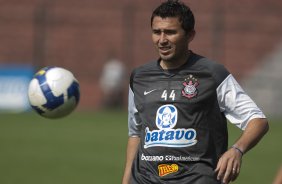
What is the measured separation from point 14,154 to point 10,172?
2.40m

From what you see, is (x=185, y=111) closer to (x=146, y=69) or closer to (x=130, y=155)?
(x=146, y=69)

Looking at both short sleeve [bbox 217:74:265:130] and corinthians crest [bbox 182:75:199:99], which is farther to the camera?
corinthians crest [bbox 182:75:199:99]

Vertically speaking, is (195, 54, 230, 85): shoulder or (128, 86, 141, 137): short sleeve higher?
(195, 54, 230, 85): shoulder

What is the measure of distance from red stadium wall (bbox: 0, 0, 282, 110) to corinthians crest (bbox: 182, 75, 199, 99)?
2337cm

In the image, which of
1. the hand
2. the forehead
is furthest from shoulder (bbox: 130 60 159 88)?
the hand

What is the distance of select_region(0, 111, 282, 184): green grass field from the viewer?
11.0 meters

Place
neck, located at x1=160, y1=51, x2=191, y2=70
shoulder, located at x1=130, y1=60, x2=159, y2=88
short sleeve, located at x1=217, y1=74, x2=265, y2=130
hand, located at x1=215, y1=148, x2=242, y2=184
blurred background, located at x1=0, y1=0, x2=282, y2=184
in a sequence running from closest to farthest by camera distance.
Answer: hand, located at x1=215, y1=148, x2=242, y2=184, short sleeve, located at x1=217, y1=74, x2=265, y2=130, neck, located at x1=160, y1=51, x2=191, y2=70, shoulder, located at x1=130, y1=60, x2=159, y2=88, blurred background, located at x1=0, y1=0, x2=282, y2=184

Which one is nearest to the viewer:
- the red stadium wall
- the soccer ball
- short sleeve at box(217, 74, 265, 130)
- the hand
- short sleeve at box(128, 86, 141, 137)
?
the hand

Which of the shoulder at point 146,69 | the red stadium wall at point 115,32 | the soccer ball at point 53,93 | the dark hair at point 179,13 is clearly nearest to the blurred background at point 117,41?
the red stadium wall at point 115,32

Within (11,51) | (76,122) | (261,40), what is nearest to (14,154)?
(76,122)

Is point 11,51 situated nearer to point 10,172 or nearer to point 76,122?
point 76,122

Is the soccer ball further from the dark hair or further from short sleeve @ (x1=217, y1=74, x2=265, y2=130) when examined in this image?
short sleeve @ (x1=217, y1=74, x2=265, y2=130)

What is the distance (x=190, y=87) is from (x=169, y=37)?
14.4 inches

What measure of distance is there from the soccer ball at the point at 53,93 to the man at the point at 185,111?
122 centimetres
